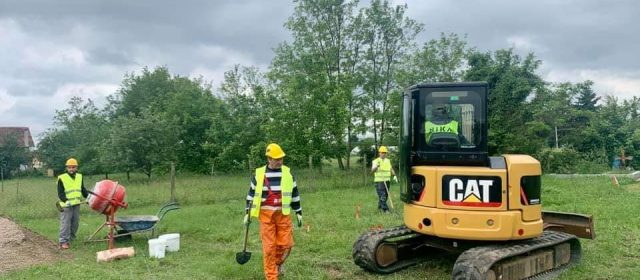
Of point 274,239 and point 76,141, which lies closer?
point 274,239

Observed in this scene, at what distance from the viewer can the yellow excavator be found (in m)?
6.11

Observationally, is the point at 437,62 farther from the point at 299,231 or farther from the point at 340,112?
the point at 299,231

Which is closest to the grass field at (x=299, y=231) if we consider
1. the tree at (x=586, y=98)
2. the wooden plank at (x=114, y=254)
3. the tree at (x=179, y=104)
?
the wooden plank at (x=114, y=254)

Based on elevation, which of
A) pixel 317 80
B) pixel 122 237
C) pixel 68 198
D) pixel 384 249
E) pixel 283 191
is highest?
pixel 317 80

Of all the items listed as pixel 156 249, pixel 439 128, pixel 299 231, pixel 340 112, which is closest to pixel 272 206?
pixel 439 128

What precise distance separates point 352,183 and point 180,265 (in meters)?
12.1

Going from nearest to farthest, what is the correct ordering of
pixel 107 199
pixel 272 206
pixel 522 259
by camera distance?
pixel 522 259 → pixel 272 206 → pixel 107 199

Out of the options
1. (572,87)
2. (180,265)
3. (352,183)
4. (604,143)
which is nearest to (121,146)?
(352,183)

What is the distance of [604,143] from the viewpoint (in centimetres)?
2836

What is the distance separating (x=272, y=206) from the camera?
659cm

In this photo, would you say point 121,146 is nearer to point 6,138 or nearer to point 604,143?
point 6,138

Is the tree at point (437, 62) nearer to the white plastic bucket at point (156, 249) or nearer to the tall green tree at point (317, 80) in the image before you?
the tall green tree at point (317, 80)

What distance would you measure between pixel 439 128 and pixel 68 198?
717 cm

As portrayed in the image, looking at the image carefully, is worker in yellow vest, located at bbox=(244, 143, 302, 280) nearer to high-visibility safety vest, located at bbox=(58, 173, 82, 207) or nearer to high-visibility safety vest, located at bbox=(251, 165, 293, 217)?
high-visibility safety vest, located at bbox=(251, 165, 293, 217)
